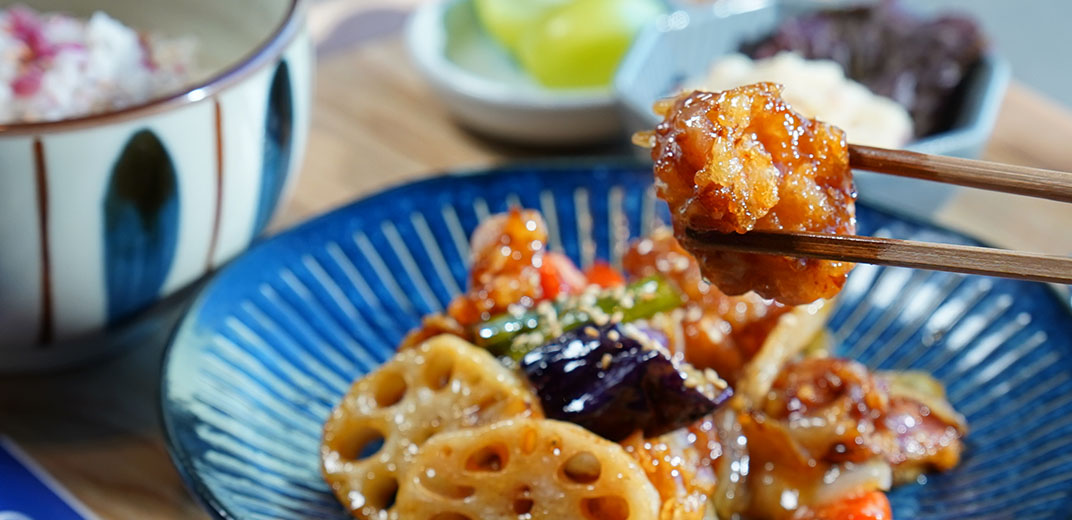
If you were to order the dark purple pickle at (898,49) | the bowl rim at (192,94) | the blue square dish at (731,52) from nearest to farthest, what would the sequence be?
the bowl rim at (192,94)
the blue square dish at (731,52)
the dark purple pickle at (898,49)

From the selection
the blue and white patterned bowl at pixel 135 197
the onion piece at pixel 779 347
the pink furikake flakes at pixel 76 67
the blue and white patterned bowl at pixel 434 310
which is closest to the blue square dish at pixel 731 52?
the blue and white patterned bowl at pixel 434 310

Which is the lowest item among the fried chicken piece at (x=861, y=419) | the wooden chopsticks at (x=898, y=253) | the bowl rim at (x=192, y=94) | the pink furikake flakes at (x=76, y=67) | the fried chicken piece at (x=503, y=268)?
the fried chicken piece at (x=861, y=419)

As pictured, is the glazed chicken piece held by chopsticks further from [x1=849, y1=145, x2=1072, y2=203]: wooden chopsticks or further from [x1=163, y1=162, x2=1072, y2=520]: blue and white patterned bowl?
[x1=163, y1=162, x2=1072, y2=520]: blue and white patterned bowl

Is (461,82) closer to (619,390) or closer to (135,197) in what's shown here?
(135,197)

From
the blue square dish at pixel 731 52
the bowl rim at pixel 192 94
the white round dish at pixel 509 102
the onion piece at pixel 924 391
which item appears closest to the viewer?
the bowl rim at pixel 192 94

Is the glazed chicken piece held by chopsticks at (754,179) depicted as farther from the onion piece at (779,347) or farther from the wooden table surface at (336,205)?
the wooden table surface at (336,205)

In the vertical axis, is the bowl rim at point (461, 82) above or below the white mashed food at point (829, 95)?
below

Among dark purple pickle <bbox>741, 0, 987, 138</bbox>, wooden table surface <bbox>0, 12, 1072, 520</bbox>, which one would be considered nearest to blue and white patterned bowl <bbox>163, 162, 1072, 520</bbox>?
wooden table surface <bbox>0, 12, 1072, 520</bbox>
